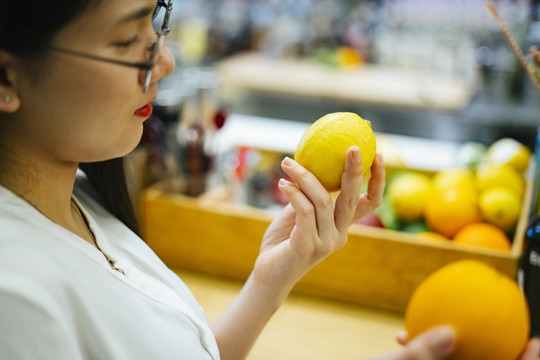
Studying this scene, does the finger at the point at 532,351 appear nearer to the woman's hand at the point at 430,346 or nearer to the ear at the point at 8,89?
the woman's hand at the point at 430,346

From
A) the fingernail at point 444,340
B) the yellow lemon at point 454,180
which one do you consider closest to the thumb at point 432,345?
the fingernail at point 444,340

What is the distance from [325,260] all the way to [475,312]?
545mm

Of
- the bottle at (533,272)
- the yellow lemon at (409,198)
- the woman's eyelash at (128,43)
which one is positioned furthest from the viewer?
Answer: the yellow lemon at (409,198)

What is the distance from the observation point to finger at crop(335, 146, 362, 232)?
0.79 m

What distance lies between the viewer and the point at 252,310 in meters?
0.98

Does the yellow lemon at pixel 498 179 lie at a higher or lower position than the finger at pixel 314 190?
lower

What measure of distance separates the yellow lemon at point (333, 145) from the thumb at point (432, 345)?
0.87ft

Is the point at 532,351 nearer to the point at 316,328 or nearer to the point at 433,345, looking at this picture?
the point at 433,345

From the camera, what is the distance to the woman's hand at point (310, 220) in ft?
2.71

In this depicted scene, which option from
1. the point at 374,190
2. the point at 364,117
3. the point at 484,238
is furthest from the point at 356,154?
the point at 364,117

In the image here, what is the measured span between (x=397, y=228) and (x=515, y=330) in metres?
0.64

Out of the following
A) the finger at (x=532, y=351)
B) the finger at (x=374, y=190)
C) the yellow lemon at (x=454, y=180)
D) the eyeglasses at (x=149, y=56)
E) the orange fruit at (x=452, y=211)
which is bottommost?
the finger at (x=532, y=351)

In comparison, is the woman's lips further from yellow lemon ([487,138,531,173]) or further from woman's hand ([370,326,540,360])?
yellow lemon ([487,138,531,173])

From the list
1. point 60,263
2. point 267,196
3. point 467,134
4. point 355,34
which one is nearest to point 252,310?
point 60,263
